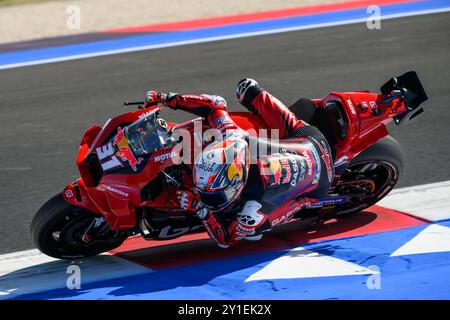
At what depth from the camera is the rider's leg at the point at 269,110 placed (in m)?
6.36

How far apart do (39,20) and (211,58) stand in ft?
14.4

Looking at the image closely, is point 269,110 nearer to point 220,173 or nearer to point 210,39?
point 220,173

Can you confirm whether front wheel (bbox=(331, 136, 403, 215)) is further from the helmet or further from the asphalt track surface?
the helmet

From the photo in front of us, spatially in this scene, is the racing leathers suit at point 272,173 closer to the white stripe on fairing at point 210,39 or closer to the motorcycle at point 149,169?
the motorcycle at point 149,169

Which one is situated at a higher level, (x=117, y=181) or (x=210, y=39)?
(x=210, y=39)

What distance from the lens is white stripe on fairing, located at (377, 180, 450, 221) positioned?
6.88 m

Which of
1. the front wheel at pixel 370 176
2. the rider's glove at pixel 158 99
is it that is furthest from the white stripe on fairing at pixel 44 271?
the front wheel at pixel 370 176

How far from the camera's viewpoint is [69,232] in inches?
231

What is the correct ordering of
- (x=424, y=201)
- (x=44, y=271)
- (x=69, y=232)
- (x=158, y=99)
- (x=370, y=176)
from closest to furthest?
(x=69, y=232) → (x=158, y=99) → (x=44, y=271) → (x=370, y=176) → (x=424, y=201)

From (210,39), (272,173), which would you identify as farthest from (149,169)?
(210,39)

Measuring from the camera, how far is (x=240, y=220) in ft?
19.1

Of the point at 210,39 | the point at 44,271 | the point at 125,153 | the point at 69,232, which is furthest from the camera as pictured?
the point at 210,39

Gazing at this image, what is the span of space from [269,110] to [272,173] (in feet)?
2.17
